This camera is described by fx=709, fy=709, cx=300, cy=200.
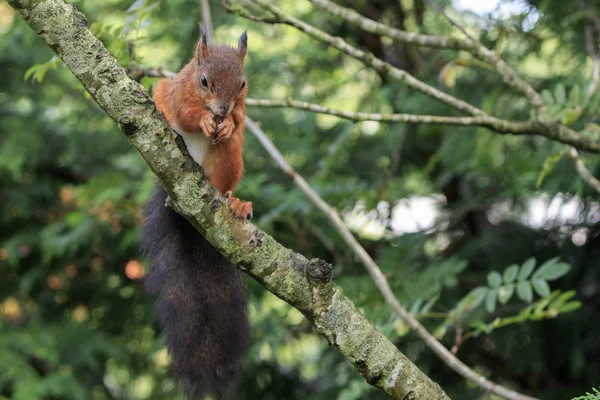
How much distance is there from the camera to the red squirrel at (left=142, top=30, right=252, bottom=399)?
5.98 feet

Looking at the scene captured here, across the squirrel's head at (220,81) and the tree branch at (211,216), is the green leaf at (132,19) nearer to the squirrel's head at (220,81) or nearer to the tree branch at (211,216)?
the squirrel's head at (220,81)

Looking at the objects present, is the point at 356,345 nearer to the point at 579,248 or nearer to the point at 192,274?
the point at 192,274

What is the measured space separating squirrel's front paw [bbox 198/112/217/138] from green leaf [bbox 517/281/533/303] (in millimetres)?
994

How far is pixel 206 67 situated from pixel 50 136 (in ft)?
7.33

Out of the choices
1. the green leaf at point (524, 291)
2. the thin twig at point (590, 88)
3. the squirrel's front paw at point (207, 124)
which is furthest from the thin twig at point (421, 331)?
the thin twig at point (590, 88)

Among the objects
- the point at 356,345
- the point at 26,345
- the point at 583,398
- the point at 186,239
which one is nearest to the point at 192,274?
the point at 186,239

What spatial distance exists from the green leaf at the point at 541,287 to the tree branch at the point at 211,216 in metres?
0.59

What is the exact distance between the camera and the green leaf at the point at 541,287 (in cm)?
203

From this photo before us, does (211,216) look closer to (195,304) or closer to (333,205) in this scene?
(195,304)

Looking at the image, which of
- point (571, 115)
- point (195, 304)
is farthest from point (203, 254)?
point (571, 115)

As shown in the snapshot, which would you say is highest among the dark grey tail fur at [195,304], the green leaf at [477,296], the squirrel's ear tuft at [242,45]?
the squirrel's ear tuft at [242,45]

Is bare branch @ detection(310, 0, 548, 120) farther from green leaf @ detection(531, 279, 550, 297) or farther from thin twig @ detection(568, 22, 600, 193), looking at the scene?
green leaf @ detection(531, 279, 550, 297)

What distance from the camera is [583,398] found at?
3.87ft

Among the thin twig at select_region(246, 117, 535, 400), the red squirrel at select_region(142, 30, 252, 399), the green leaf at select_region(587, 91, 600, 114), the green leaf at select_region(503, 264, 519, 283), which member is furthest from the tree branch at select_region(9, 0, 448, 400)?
the green leaf at select_region(587, 91, 600, 114)
